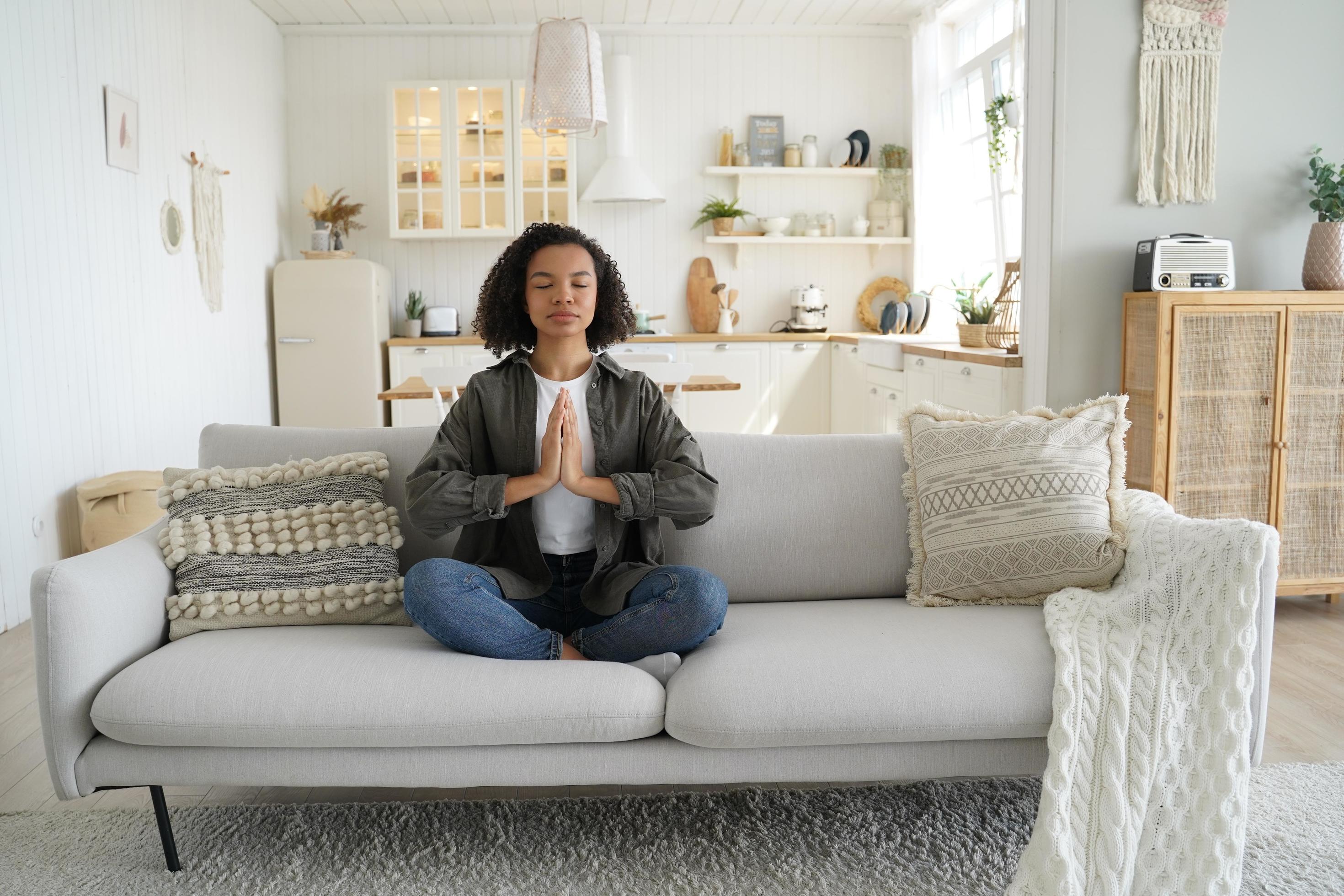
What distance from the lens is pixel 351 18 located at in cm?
621

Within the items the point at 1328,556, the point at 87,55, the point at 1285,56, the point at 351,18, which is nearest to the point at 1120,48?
the point at 1285,56

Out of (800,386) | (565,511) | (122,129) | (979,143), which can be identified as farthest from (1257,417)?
(122,129)

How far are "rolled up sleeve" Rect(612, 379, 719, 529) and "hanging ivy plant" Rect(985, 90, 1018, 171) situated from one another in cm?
Answer: 341

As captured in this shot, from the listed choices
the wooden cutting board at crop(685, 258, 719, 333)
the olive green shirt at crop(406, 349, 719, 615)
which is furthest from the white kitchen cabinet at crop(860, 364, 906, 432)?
the olive green shirt at crop(406, 349, 719, 615)

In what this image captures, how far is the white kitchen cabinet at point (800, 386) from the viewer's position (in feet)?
20.9

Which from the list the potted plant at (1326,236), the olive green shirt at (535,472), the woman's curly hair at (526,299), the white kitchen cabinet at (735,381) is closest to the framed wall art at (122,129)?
the woman's curly hair at (526,299)

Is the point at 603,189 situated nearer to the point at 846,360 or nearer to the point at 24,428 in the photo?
the point at 846,360

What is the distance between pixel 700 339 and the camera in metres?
6.29

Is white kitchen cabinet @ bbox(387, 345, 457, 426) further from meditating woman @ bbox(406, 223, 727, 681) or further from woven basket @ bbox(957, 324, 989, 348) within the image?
meditating woman @ bbox(406, 223, 727, 681)

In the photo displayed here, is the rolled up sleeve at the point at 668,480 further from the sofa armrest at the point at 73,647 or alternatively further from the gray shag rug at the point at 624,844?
the sofa armrest at the point at 73,647

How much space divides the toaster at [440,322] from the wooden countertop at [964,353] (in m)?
2.69

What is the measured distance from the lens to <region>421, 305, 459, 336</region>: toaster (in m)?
6.22

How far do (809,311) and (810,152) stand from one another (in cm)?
97

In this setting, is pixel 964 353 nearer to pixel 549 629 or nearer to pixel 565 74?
pixel 565 74
